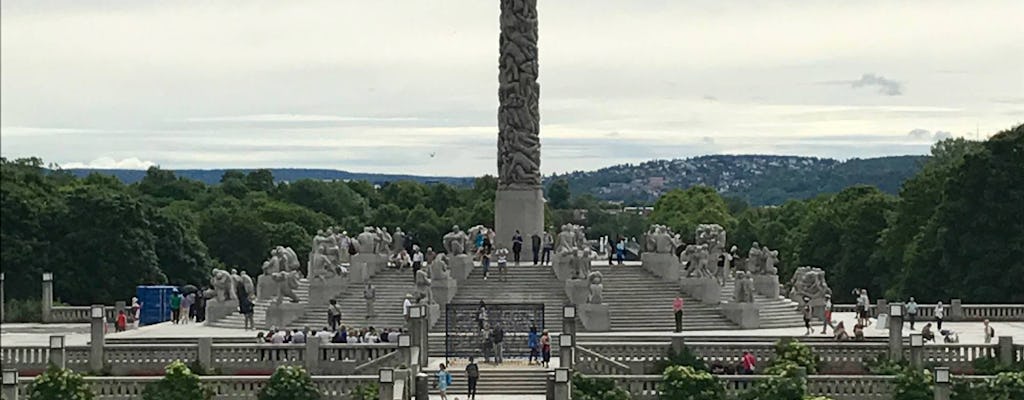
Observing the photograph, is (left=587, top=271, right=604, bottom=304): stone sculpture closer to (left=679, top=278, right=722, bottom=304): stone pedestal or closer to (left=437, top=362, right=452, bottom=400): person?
(left=679, top=278, right=722, bottom=304): stone pedestal

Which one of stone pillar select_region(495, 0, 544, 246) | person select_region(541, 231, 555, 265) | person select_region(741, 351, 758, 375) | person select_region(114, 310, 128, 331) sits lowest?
person select_region(741, 351, 758, 375)

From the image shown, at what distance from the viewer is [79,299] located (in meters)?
84.1

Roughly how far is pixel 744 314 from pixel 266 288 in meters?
14.9

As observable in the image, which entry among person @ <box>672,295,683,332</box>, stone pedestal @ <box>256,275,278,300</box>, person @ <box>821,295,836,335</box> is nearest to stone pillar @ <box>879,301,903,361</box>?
person @ <box>821,295,836,335</box>

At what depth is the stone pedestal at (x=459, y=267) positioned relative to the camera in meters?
69.1

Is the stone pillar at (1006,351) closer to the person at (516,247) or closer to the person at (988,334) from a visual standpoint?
the person at (988,334)

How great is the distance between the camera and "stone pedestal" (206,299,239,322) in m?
68.2

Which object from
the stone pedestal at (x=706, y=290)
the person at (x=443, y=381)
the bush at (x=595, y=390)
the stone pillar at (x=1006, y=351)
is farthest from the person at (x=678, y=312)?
the bush at (x=595, y=390)

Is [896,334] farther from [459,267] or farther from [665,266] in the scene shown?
[459,267]

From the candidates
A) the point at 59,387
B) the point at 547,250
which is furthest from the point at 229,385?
the point at 547,250

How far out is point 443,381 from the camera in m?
49.5

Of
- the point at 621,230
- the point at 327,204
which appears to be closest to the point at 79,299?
the point at 327,204

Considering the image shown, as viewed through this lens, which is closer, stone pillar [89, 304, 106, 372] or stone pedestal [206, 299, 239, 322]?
stone pillar [89, 304, 106, 372]

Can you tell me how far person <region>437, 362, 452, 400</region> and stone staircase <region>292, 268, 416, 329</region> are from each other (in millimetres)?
13221
